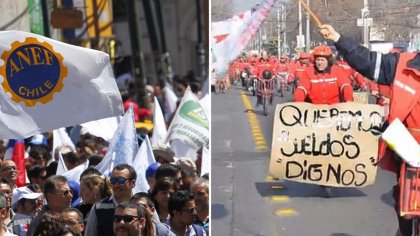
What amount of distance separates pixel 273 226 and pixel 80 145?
6.52 metres

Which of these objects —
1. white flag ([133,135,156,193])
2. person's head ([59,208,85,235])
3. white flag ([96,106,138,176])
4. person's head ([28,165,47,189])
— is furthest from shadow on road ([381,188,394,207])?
person's head ([28,165,47,189])

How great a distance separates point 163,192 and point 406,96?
2.64m

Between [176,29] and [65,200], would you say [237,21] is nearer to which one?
[65,200]

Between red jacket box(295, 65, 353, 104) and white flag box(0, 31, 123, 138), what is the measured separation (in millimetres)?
2409

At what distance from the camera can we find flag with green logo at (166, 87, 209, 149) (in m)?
10.7

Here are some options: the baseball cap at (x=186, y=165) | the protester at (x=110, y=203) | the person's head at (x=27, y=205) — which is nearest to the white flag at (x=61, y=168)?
the baseball cap at (x=186, y=165)

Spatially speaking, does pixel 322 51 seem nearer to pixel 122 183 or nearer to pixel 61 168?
pixel 122 183

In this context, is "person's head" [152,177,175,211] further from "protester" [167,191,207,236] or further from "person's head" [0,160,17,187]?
"person's head" [0,160,17,187]

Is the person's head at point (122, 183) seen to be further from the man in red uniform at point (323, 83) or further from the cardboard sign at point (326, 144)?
the man in red uniform at point (323, 83)

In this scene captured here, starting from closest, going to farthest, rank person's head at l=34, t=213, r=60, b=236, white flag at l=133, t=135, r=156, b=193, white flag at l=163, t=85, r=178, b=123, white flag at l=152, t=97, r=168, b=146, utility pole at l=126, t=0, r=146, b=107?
1. person's head at l=34, t=213, r=60, b=236
2. white flag at l=133, t=135, r=156, b=193
3. white flag at l=152, t=97, r=168, b=146
4. white flag at l=163, t=85, r=178, b=123
5. utility pole at l=126, t=0, r=146, b=107

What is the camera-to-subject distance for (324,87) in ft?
17.0

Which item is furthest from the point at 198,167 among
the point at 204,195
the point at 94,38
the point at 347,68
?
the point at 94,38

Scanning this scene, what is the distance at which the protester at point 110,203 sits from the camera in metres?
6.48

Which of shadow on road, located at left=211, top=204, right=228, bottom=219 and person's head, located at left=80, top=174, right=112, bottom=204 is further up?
shadow on road, located at left=211, top=204, right=228, bottom=219
